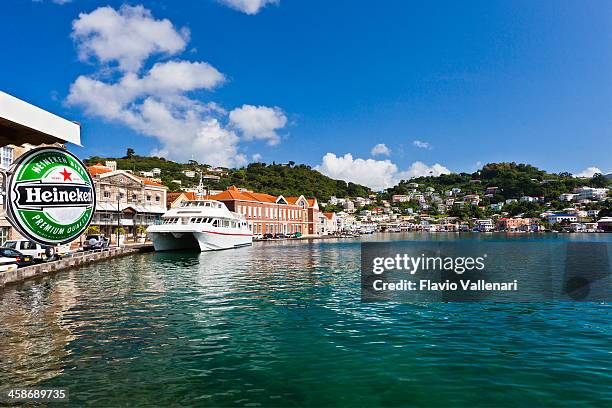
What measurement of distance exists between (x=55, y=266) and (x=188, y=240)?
800 inches

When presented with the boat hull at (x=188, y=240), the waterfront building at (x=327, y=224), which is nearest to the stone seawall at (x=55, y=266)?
the boat hull at (x=188, y=240)

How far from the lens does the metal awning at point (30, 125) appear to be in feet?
8.52

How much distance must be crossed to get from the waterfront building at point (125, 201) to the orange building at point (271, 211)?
1896cm

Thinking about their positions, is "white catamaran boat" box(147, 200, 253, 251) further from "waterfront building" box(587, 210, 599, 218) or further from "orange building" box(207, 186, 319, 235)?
"waterfront building" box(587, 210, 599, 218)

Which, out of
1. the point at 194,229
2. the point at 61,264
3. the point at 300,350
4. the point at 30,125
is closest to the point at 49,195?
the point at 30,125

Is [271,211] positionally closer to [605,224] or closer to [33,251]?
[33,251]

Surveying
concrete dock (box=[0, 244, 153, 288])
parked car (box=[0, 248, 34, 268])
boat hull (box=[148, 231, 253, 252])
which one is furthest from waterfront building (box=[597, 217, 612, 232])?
parked car (box=[0, 248, 34, 268])

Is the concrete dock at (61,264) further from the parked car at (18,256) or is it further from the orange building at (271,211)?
the orange building at (271,211)

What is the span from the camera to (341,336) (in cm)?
1187

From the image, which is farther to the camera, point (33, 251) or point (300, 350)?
point (33, 251)

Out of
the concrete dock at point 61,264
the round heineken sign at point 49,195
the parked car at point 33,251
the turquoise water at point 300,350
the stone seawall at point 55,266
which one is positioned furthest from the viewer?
the parked car at point 33,251

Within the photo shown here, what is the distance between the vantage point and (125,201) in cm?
6019

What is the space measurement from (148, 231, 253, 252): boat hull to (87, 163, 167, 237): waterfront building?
10.9 m

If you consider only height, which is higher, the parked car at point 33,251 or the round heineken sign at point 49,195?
the round heineken sign at point 49,195
